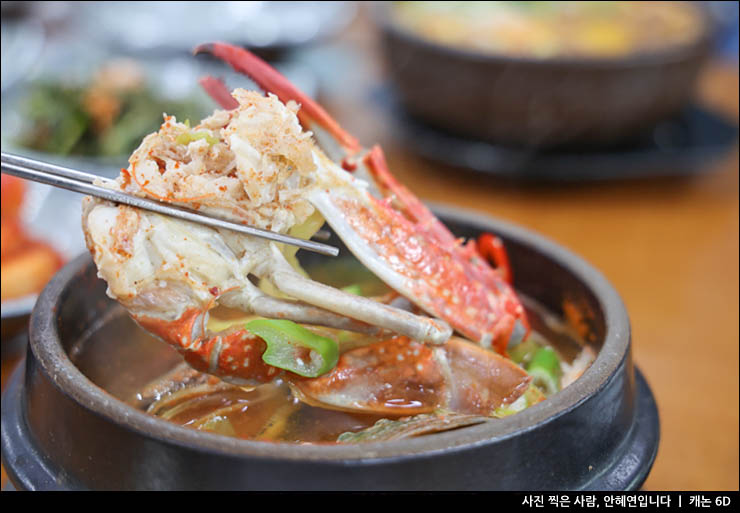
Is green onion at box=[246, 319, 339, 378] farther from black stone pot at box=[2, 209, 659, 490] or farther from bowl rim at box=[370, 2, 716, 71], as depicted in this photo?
bowl rim at box=[370, 2, 716, 71]

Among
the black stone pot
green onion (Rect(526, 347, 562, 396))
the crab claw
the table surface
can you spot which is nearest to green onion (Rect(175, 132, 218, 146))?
the crab claw

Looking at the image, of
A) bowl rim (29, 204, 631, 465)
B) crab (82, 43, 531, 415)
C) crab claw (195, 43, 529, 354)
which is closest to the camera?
bowl rim (29, 204, 631, 465)

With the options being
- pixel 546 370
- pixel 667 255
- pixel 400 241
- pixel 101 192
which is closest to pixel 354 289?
pixel 400 241

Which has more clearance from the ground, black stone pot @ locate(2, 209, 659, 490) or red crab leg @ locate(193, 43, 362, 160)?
red crab leg @ locate(193, 43, 362, 160)

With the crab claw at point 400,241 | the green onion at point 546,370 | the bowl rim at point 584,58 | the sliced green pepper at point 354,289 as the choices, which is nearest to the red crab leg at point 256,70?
the crab claw at point 400,241

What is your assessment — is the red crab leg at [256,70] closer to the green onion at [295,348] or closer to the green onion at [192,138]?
the green onion at [192,138]
